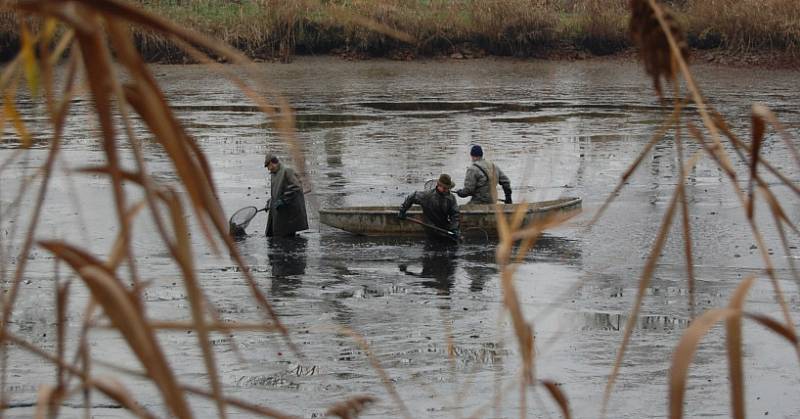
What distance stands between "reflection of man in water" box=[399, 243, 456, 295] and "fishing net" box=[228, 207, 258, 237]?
284 centimetres

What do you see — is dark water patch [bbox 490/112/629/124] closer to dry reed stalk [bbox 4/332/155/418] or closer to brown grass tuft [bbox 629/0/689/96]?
brown grass tuft [bbox 629/0/689/96]

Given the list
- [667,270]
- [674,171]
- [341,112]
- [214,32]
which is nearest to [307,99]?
[341,112]

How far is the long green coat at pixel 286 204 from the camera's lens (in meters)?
17.5

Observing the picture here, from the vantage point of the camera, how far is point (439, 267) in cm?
1592

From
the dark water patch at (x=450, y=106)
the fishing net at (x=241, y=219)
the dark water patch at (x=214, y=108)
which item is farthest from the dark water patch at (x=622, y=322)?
the dark water patch at (x=214, y=108)

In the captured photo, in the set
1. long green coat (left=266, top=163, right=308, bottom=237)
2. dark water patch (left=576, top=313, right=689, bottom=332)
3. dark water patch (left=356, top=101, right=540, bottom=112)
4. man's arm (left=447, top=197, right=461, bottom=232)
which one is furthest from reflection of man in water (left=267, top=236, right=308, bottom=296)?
dark water patch (left=356, top=101, right=540, bottom=112)

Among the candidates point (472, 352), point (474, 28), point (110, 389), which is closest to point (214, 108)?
point (474, 28)

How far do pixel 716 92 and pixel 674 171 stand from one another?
14.6m

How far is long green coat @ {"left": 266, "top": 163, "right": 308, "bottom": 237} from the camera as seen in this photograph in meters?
17.5

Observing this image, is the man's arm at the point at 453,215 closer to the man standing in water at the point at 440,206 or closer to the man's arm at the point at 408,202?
the man standing in water at the point at 440,206

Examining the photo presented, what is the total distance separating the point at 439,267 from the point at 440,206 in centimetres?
136

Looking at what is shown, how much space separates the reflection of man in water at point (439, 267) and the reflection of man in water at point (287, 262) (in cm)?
145

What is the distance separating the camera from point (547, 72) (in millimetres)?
46062

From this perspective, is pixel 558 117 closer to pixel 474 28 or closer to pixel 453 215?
pixel 474 28
